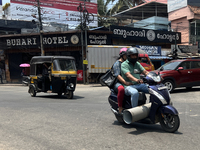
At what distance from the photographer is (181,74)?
11.3 m

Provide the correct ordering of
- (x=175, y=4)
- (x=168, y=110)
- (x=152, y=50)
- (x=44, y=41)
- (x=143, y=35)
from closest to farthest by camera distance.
A: 1. (x=168, y=110)
2. (x=44, y=41)
3. (x=152, y=50)
4. (x=143, y=35)
5. (x=175, y=4)

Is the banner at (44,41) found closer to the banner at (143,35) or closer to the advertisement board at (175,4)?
the banner at (143,35)

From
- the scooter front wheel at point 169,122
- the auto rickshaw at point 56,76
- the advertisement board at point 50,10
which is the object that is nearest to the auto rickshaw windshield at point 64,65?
the auto rickshaw at point 56,76

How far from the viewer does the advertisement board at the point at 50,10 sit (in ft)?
102

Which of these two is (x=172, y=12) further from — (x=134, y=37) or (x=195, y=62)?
(x=195, y=62)

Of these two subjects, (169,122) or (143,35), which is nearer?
(169,122)

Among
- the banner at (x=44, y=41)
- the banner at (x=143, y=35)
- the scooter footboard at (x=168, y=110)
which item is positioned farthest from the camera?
the banner at (x=143, y=35)

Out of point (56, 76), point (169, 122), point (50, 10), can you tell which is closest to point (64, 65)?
point (56, 76)

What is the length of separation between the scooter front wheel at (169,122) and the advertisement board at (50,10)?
26681 millimetres

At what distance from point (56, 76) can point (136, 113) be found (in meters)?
6.80

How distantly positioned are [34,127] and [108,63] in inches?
607

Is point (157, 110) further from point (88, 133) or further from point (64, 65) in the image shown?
point (64, 65)

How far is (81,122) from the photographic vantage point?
566 centimetres

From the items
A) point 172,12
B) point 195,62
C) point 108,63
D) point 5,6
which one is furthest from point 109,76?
point 5,6
